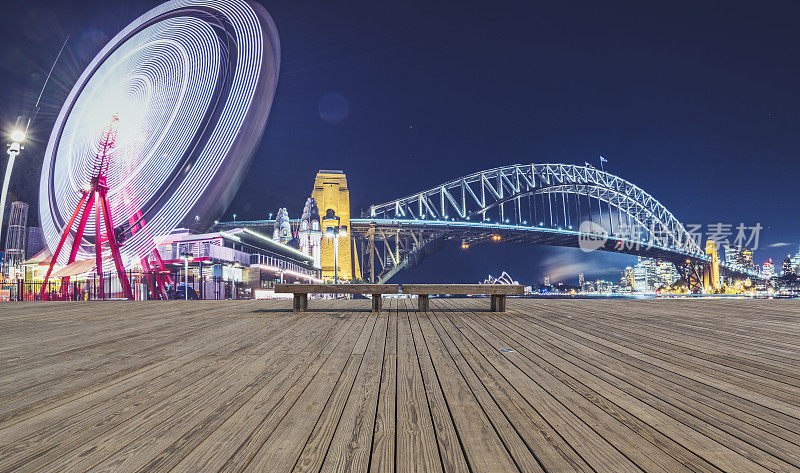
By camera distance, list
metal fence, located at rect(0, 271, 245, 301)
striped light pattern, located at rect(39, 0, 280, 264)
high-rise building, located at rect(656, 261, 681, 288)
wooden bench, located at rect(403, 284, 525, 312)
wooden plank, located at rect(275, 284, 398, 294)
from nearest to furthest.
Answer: wooden plank, located at rect(275, 284, 398, 294), wooden bench, located at rect(403, 284, 525, 312), striped light pattern, located at rect(39, 0, 280, 264), metal fence, located at rect(0, 271, 245, 301), high-rise building, located at rect(656, 261, 681, 288)

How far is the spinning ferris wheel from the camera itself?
19.2 m

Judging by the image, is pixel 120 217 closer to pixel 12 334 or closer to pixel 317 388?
pixel 12 334

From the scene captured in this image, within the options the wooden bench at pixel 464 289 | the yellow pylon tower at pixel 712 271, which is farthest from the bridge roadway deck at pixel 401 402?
the yellow pylon tower at pixel 712 271

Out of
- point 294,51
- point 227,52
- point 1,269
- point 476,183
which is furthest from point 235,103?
point 1,269

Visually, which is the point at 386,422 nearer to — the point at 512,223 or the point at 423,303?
the point at 423,303

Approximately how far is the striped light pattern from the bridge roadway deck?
50.3 feet

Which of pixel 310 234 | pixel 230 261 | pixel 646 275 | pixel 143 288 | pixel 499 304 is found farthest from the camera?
pixel 646 275

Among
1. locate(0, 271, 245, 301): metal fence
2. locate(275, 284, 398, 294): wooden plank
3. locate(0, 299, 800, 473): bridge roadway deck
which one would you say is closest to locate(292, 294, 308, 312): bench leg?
locate(275, 284, 398, 294): wooden plank

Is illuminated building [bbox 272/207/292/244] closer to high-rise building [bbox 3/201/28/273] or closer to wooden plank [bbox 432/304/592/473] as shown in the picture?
high-rise building [bbox 3/201/28/273]

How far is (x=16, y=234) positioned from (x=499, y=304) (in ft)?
292

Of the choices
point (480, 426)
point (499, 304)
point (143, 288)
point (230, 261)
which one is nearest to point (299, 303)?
point (499, 304)

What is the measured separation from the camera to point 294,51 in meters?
68.3

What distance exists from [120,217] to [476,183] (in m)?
55.9

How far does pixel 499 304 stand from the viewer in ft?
26.0
